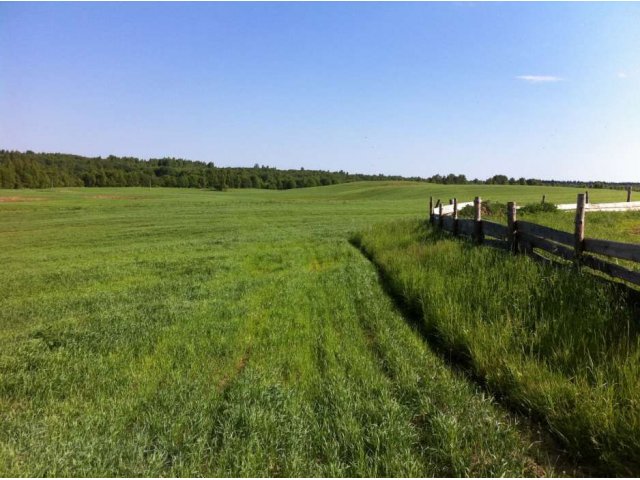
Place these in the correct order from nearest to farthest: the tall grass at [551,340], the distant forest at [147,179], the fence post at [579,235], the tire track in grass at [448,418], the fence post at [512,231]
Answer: the tire track in grass at [448,418] < the tall grass at [551,340] < the fence post at [579,235] < the fence post at [512,231] < the distant forest at [147,179]

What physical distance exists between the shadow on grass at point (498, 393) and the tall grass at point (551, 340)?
0.11 ft

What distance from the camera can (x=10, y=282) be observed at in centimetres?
1210

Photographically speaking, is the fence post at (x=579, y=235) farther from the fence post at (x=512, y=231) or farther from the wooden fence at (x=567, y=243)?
the fence post at (x=512, y=231)

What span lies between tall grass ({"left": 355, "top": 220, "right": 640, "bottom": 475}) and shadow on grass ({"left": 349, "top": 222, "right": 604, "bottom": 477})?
0.03 m

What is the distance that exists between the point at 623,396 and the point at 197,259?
13510 mm

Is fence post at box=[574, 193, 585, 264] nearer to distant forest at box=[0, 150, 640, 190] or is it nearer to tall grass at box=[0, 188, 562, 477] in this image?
tall grass at box=[0, 188, 562, 477]

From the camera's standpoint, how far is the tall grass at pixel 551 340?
344cm

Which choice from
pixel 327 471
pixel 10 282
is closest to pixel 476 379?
pixel 327 471

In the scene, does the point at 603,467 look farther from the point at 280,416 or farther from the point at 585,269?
the point at 585,269

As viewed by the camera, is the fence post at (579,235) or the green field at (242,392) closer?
the green field at (242,392)

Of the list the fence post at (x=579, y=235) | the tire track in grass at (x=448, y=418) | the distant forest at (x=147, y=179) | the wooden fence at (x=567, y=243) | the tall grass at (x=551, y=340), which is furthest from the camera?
the distant forest at (x=147, y=179)

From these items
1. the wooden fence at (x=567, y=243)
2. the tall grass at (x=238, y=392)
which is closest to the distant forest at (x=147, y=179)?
the wooden fence at (x=567, y=243)

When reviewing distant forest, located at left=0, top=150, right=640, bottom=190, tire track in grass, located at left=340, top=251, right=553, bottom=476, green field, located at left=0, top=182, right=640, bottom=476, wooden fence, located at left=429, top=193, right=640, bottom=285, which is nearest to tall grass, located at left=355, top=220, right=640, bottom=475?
green field, located at left=0, top=182, right=640, bottom=476

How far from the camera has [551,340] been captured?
4.87 m
